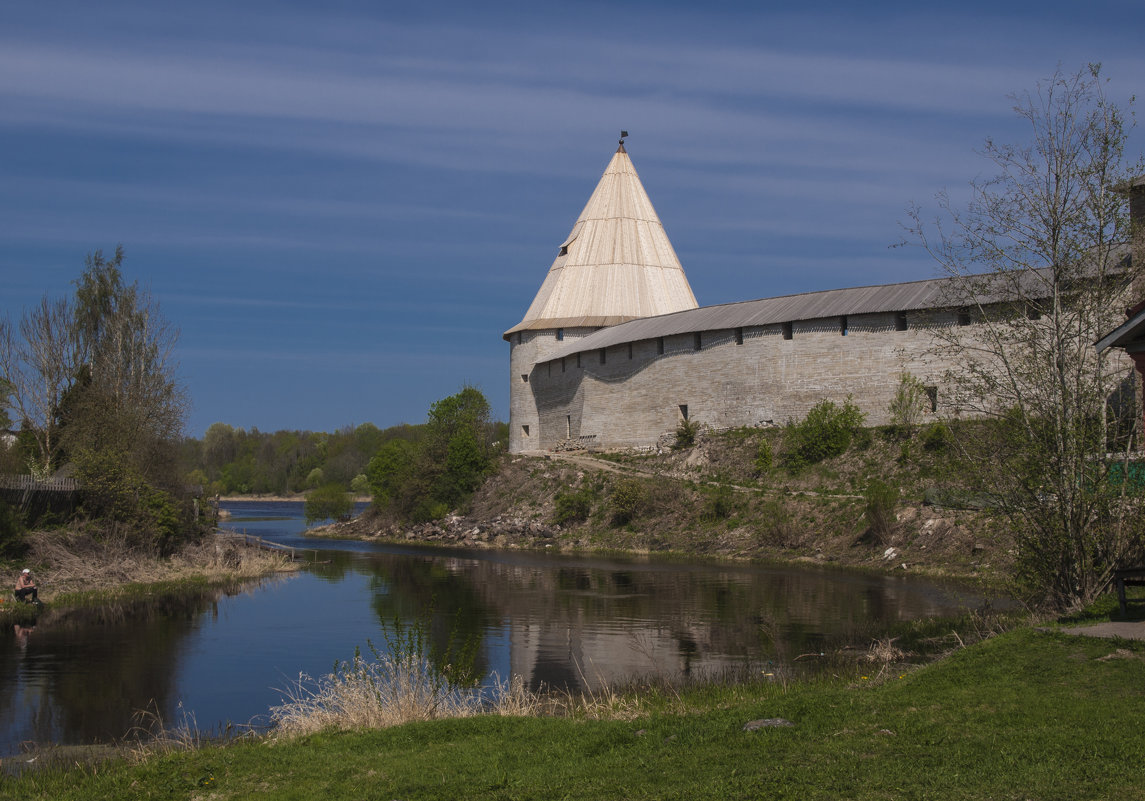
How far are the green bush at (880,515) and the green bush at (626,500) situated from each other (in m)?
7.42

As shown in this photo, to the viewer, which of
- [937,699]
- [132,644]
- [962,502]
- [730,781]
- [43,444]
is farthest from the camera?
[43,444]

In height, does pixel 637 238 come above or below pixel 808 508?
above

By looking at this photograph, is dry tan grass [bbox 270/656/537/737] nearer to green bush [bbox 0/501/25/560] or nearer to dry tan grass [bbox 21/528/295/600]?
dry tan grass [bbox 21/528/295/600]

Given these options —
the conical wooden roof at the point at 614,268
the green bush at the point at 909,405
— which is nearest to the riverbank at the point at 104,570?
the green bush at the point at 909,405

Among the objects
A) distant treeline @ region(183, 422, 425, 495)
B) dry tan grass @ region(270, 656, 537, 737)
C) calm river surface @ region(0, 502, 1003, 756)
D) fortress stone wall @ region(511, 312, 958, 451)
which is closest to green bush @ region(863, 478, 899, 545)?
calm river surface @ region(0, 502, 1003, 756)

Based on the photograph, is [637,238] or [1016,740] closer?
[1016,740]

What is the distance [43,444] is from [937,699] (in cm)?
2229

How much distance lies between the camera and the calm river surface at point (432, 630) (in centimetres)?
955

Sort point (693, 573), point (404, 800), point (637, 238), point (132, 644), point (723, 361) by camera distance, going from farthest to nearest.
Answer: point (637, 238)
point (723, 361)
point (693, 573)
point (132, 644)
point (404, 800)

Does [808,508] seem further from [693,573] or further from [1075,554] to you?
[1075,554]

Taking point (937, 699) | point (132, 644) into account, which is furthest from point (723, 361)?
point (937, 699)

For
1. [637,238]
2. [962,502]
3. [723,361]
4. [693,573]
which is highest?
[637,238]

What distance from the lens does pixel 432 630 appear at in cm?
1314

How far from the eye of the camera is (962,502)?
10.9m
